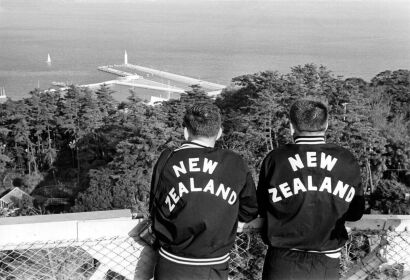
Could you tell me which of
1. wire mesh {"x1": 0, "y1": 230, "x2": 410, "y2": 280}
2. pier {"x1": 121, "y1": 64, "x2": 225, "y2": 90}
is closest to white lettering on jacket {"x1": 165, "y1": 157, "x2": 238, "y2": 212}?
wire mesh {"x1": 0, "y1": 230, "x2": 410, "y2": 280}

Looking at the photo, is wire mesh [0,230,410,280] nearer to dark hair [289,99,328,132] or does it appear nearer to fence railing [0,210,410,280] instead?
fence railing [0,210,410,280]

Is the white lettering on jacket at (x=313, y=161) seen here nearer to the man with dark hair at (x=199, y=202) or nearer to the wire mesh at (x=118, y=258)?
the man with dark hair at (x=199, y=202)

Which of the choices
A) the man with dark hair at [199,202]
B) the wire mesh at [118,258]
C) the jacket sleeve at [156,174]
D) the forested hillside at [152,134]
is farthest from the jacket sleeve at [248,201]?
the forested hillside at [152,134]

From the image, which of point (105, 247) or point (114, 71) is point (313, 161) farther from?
point (114, 71)

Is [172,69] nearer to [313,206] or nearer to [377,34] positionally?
[377,34]

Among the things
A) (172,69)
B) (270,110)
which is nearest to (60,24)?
(172,69)
